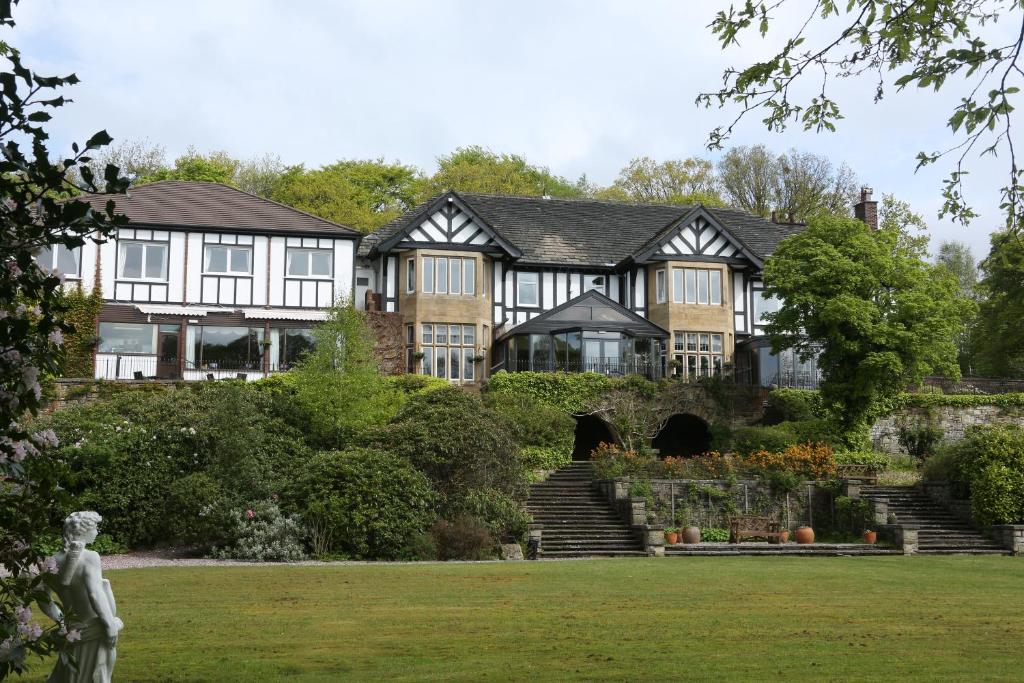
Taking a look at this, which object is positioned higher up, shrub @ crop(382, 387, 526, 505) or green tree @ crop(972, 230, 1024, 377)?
green tree @ crop(972, 230, 1024, 377)

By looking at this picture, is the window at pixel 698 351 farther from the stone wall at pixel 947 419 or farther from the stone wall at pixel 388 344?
the stone wall at pixel 388 344

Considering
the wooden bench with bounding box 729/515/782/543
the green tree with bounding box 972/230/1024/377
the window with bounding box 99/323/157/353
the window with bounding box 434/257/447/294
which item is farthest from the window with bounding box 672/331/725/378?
the window with bounding box 99/323/157/353

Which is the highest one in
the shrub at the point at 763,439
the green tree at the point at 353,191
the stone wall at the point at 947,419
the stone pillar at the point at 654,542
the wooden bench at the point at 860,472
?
the green tree at the point at 353,191

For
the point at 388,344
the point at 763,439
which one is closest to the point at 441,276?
the point at 388,344

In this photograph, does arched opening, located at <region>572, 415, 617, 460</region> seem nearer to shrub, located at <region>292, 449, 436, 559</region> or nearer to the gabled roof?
the gabled roof

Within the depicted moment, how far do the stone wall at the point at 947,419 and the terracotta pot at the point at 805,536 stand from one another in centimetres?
1012

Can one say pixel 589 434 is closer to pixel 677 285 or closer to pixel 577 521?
pixel 677 285

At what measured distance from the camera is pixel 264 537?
68.5ft

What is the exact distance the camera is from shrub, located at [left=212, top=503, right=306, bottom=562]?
67.7 ft

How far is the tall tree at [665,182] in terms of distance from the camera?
54.6 meters

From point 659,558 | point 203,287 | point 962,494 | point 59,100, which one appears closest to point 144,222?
point 203,287

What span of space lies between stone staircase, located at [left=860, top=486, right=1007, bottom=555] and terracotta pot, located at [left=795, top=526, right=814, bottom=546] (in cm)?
249

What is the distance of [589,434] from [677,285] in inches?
253

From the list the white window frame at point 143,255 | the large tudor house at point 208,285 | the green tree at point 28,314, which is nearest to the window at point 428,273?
the large tudor house at point 208,285
